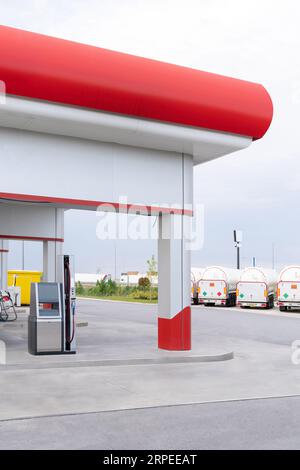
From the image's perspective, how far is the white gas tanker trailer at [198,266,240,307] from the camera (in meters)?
34.2

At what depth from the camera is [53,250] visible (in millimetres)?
22141

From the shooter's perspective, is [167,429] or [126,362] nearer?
[167,429]

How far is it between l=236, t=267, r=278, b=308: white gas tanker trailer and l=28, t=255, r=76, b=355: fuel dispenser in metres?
21.6

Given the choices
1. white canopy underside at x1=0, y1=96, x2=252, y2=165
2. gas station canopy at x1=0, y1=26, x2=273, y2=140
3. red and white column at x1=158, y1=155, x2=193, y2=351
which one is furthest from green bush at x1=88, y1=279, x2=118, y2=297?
gas station canopy at x1=0, y1=26, x2=273, y2=140

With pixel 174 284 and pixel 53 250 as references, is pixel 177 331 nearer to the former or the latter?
pixel 174 284

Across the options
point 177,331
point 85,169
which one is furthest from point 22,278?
point 85,169

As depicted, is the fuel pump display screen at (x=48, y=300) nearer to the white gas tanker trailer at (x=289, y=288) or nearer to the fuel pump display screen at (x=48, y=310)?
the fuel pump display screen at (x=48, y=310)

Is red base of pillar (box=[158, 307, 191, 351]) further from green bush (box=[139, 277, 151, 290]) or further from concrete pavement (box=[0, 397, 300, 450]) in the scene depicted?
green bush (box=[139, 277, 151, 290])

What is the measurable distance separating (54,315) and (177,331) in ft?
8.75

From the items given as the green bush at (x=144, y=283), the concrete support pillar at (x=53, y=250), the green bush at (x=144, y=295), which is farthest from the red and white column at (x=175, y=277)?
the green bush at (x=144, y=283)

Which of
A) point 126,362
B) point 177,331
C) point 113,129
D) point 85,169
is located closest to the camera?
point 113,129

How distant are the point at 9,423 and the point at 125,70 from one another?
6687mm

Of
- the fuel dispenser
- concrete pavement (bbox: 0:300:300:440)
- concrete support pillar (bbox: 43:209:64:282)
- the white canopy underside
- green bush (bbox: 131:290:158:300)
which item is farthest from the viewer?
green bush (bbox: 131:290:158:300)
